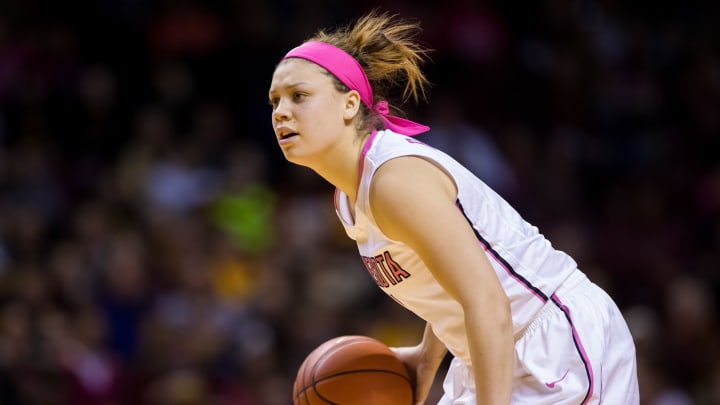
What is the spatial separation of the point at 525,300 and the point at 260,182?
18.3ft

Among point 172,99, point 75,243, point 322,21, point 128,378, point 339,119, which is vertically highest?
point 339,119

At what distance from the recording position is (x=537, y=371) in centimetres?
306

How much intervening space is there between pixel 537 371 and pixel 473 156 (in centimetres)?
582

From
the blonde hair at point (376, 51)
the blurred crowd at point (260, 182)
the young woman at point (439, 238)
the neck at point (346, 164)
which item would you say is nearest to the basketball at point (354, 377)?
the young woman at point (439, 238)

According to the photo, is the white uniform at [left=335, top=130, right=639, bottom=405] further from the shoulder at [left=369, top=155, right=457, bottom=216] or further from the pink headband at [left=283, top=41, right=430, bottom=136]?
the pink headband at [left=283, top=41, right=430, bottom=136]

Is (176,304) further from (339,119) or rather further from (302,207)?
(339,119)

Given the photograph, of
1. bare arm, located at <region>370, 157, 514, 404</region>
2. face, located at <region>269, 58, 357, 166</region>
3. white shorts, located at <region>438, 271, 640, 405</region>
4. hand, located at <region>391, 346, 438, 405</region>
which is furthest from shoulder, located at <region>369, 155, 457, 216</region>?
hand, located at <region>391, 346, 438, 405</region>

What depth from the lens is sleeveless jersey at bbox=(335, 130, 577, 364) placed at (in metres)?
3.07

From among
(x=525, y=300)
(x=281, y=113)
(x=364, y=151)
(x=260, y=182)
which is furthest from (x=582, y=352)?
(x=260, y=182)

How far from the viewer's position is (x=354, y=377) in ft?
11.4

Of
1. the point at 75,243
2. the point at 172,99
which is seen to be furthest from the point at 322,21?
the point at 75,243

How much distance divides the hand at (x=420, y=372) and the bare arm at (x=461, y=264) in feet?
2.87

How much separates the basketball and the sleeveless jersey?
33 centimetres

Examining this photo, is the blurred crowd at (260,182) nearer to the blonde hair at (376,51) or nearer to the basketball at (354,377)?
the basketball at (354,377)
